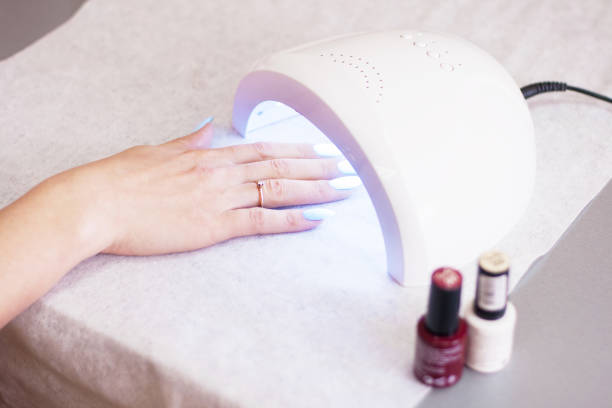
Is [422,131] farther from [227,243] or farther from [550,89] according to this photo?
[550,89]

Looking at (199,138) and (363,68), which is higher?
(363,68)

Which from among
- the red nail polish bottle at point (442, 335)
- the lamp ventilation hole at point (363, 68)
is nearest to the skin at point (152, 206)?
the lamp ventilation hole at point (363, 68)

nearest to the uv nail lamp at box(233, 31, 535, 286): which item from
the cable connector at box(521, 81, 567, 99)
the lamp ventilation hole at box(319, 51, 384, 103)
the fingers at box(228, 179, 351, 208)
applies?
the lamp ventilation hole at box(319, 51, 384, 103)

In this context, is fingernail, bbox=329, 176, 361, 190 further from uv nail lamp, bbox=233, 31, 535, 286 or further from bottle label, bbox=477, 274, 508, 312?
bottle label, bbox=477, 274, 508, 312

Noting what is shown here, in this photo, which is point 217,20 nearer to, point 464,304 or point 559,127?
point 559,127

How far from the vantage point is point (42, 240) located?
0.71 m

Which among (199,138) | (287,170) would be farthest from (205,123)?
(287,170)

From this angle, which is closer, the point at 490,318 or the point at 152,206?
the point at 490,318

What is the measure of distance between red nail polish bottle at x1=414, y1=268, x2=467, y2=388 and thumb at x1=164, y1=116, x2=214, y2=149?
0.43 m

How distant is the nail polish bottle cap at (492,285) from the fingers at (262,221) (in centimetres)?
26

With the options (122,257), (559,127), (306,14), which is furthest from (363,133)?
(306,14)

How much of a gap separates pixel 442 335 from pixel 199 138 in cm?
46

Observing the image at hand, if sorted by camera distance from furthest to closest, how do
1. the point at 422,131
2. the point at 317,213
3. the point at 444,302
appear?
the point at 317,213
the point at 422,131
the point at 444,302

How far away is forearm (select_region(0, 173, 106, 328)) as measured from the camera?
69 cm
